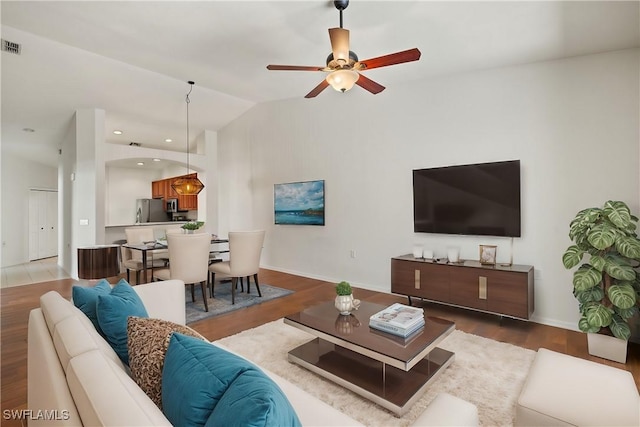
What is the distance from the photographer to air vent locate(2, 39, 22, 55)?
3.64 metres

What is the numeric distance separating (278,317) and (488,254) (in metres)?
2.50

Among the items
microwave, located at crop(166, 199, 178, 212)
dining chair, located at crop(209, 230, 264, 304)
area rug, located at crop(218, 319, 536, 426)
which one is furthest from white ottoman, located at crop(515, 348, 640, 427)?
microwave, located at crop(166, 199, 178, 212)

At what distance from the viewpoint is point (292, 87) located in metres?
5.19

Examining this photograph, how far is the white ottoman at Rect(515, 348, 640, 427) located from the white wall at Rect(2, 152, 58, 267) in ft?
34.8

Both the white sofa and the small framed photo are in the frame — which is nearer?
the white sofa

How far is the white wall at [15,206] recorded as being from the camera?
25.3 feet

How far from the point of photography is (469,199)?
12.4ft

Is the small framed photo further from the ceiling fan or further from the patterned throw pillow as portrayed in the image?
the patterned throw pillow

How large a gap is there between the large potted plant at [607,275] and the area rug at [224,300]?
341 centimetres

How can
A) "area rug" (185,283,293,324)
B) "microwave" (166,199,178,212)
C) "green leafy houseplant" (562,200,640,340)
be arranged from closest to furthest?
"green leafy houseplant" (562,200,640,340)
"area rug" (185,283,293,324)
"microwave" (166,199,178,212)

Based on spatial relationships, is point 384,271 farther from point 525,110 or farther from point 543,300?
point 525,110

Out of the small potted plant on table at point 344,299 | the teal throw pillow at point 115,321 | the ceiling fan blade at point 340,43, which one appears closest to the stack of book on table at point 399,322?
the small potted plant on table at point 344,299

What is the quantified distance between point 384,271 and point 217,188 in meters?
4.59

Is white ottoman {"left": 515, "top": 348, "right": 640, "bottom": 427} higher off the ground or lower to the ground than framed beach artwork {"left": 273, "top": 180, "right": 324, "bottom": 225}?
lower
